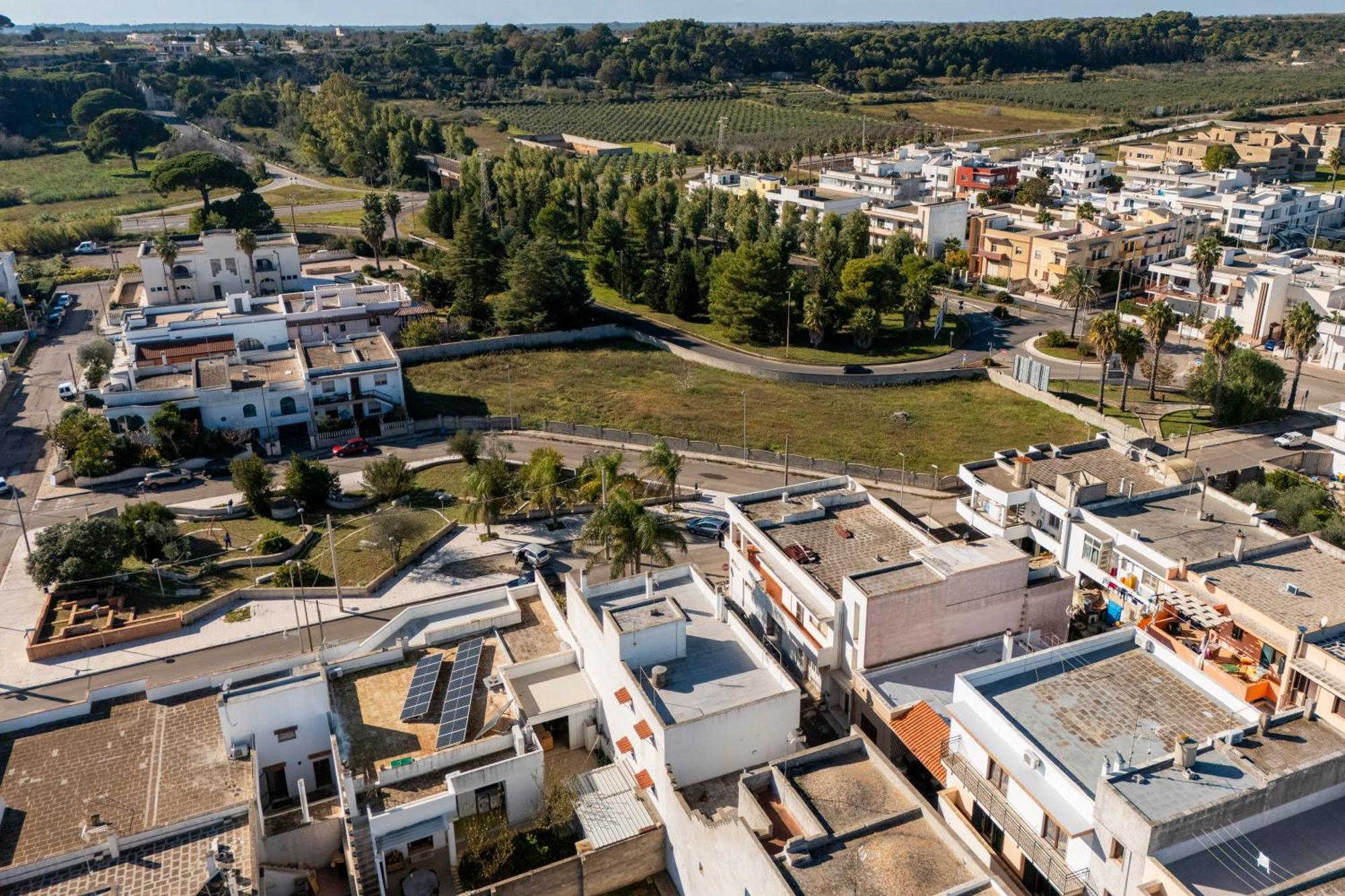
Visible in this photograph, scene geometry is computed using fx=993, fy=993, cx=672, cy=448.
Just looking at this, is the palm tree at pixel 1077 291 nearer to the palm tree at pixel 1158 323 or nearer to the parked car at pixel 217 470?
the palm tree at pixel 1158 323

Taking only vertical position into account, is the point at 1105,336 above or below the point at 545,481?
above

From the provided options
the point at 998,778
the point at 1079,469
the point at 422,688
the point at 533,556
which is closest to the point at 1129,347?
the point at 1079,469

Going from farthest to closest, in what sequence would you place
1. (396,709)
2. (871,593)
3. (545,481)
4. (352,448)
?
(352,448) → (545,481) → (871,593) → (396,709)

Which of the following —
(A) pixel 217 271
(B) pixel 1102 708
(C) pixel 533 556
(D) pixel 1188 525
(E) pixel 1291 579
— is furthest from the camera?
(A) pixel 217 271

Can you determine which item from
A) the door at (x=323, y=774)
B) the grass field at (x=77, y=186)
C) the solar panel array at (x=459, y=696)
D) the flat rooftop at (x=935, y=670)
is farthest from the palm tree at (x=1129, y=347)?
the grass field at (x=77, y=186)

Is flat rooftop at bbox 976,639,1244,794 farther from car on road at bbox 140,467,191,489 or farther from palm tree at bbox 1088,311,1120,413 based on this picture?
car on road at bbox 140,467,191,489

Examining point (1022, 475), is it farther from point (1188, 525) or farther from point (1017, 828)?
point (1017, 828)

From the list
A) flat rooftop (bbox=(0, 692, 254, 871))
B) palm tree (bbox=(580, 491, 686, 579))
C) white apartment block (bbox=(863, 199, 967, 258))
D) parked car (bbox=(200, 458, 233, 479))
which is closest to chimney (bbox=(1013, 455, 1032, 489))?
palm tree (bbox=(580, 491, 686, 579))
